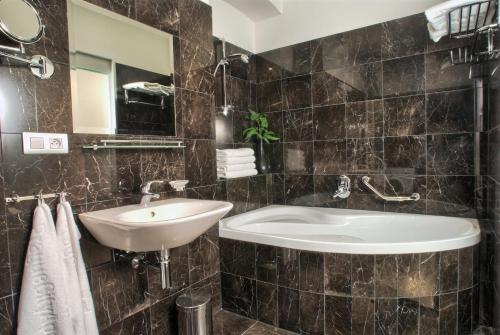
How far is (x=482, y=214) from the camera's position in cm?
206

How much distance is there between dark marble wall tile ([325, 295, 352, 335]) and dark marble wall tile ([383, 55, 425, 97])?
1.67 meters

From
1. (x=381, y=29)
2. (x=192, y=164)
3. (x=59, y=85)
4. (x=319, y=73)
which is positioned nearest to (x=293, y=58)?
(x=319, y=73)

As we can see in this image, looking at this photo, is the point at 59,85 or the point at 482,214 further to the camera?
the point at 482,214

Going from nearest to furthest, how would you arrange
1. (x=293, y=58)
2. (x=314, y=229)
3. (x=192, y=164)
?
1. (x=192, y=164)
2. (x=314, y=229)
3. (x=293, y=58)

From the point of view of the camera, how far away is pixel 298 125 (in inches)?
111

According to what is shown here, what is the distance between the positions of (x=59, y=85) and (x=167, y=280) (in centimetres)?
111

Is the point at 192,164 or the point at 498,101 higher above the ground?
the point at 498,101

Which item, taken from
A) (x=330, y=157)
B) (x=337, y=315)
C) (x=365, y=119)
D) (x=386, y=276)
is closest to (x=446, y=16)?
(x=365, y=119)

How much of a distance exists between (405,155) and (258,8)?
6.26ft

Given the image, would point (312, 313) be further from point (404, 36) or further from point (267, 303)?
point (404, 36)

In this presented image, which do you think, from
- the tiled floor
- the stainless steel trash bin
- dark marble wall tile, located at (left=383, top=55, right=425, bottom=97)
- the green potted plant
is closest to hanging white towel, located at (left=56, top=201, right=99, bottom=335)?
the stainless steel trash bin

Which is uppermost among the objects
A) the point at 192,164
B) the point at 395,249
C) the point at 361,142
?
the point at 361,142

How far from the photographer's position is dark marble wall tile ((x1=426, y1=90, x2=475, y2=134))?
6.82ft

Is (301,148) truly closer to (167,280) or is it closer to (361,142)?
(361,142)
